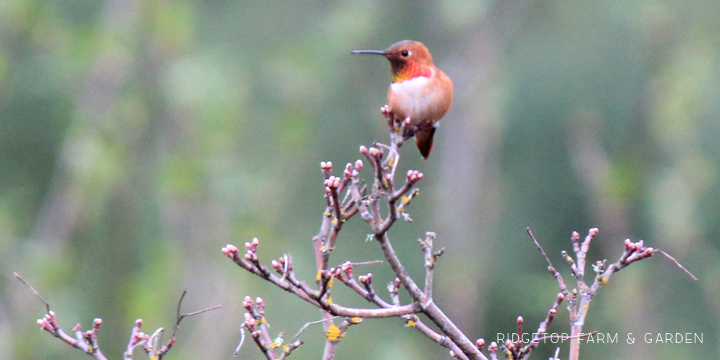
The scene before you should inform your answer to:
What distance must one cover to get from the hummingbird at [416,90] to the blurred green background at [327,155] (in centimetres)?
712

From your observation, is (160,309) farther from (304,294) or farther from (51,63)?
(304,294)

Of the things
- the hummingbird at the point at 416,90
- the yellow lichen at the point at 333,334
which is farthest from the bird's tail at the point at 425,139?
the yellow lichen at the point at 333,334

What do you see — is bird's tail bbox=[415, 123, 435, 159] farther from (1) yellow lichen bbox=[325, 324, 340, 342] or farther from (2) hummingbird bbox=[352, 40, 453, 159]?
(1) yellow lichen bbox=[325, 324, 340, 342]

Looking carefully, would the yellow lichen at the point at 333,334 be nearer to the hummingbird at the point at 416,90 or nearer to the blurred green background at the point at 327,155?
the hummingbird at the point at 416,90

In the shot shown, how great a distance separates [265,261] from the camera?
12.3 metres

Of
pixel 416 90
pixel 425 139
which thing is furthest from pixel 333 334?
pixel 425 139

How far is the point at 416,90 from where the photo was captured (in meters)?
4.07

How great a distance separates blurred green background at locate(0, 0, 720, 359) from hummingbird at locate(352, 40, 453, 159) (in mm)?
7116

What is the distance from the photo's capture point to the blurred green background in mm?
11648

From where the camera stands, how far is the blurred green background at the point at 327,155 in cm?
1165

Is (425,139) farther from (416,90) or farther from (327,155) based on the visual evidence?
(327,155)

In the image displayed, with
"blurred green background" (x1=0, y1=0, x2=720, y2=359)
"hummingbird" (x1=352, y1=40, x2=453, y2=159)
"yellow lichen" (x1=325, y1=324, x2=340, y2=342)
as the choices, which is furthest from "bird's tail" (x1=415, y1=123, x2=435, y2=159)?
"blurred green background" (x1=0, y1=0, x2=720, y2=359)

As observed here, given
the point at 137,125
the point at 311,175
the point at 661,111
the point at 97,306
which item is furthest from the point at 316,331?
the point at 661,111

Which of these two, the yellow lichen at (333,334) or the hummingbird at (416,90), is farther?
the hummingbird at (416,90)
